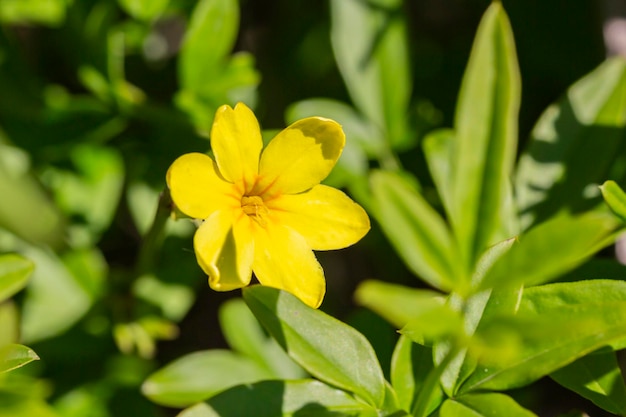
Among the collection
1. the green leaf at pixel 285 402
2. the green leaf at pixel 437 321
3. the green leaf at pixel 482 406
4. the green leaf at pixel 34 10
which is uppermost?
the green leaf at pixel 34 10

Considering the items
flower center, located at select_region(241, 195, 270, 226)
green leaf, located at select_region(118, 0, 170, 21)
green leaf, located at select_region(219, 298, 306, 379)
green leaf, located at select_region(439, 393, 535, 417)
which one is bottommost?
green leaf, located at select_region(219, 298, 306, 379)

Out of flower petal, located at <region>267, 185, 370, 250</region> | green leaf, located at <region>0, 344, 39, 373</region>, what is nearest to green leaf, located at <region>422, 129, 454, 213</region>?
flower petal, located at <region>267, 185, 370, 250</region>

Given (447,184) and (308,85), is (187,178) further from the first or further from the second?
(308,85)

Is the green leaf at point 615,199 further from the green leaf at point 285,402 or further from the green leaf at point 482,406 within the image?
the green leaf at point 285,402

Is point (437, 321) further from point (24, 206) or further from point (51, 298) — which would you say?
point (51, 298)

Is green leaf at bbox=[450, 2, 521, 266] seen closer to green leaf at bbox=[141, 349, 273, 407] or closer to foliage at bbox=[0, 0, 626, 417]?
foliage at bbox=[0, 0, 626, 417]

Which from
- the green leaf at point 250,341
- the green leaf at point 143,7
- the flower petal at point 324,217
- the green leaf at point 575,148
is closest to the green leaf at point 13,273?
the flower petal at point 324,217
